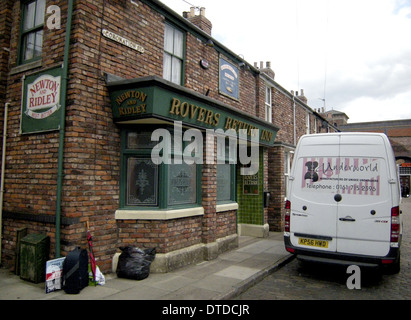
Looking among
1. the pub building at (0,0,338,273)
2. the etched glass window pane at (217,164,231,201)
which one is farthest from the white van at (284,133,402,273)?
the etched glass window pane at (217,164,231,201)

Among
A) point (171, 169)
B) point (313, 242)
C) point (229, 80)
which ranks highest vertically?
point (229, 80)

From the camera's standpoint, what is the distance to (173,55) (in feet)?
23.7

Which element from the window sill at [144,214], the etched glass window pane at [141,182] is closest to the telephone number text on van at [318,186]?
the window sill at [144,214]

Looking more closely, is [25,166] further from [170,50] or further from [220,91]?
[220,91]

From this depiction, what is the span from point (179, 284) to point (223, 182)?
11.7 ft

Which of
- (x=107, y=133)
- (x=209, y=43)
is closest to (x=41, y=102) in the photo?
(x=107, y=133)

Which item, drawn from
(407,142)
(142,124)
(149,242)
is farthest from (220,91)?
(407,142)

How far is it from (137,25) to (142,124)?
2.07 metres

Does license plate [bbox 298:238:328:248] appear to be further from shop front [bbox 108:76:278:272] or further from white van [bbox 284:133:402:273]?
shop front [bbox 108:76:278:272]

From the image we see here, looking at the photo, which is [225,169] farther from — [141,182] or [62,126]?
[62,126]

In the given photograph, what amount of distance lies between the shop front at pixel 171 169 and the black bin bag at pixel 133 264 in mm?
341

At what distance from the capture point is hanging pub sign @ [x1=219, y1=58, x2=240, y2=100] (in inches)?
351

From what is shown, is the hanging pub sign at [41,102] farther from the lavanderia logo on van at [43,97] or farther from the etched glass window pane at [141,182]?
the etched glass window pane at [141,182]
